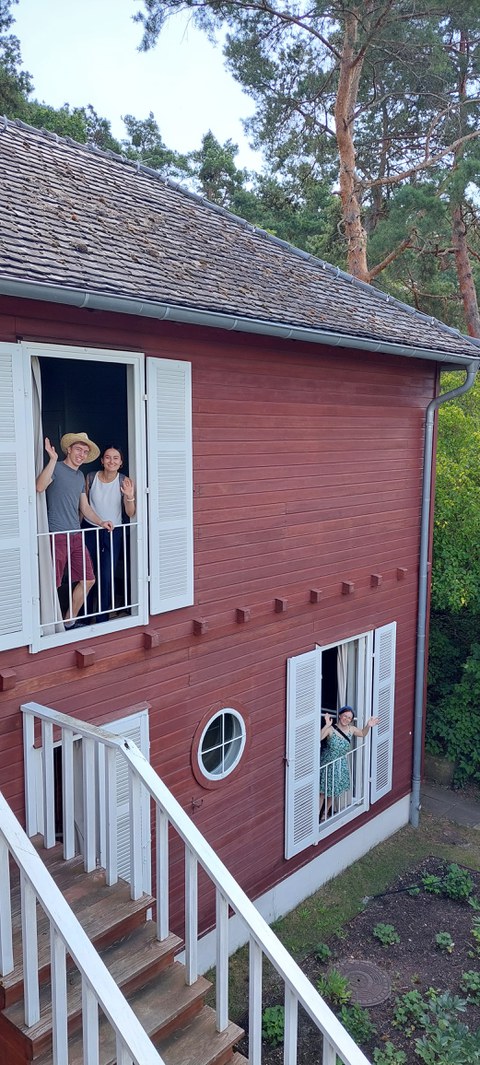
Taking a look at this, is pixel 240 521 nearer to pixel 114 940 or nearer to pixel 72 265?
pixel 72 265

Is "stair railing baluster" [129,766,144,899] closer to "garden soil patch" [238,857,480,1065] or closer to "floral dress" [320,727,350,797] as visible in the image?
"garden soil patch" [238,857,480,1065]

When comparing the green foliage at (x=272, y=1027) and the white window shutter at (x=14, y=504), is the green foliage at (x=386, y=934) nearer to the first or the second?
the green foliage at (x=272, y=1027)

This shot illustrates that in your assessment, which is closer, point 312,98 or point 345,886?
point 345,886

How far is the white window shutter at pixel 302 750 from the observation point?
721 cm

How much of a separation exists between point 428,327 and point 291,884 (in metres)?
5.97

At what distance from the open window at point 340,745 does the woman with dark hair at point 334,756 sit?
0.03ft

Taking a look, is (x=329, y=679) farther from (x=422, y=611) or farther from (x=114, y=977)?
(x=114, y=977)

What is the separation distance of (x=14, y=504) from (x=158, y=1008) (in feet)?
8.77

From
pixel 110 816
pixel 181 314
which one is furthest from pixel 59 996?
pixel 181 314

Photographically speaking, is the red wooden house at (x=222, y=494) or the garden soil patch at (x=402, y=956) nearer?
the red wooden house at (x=222, y=494)

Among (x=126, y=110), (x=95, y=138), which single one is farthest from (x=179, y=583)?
(x=126, y=110)

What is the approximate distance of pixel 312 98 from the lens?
15648mm

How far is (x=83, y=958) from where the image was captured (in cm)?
274

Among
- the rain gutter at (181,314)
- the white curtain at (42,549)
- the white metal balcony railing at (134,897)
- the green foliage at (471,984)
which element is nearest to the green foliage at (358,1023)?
the green foliage at (471,984)
